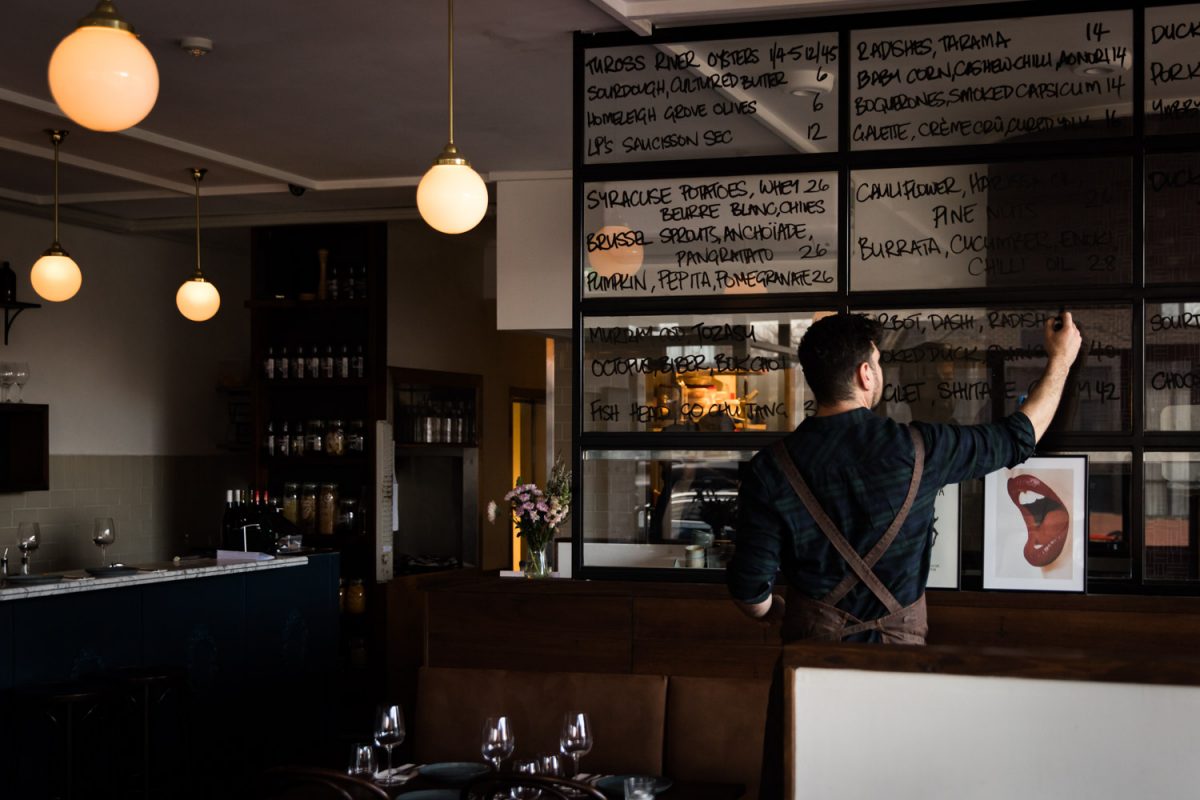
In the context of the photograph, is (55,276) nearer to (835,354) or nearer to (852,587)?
(835,354)

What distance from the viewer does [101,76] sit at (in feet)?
9.57

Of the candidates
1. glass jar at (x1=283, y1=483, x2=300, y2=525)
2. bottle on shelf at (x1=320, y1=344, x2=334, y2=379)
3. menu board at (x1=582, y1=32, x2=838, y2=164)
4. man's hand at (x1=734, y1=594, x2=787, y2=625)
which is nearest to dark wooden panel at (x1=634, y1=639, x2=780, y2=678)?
man's hand at (x1=734, y1=594, x2=787, y2=625)

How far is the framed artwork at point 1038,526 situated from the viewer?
4.09 m

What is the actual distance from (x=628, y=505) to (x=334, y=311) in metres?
4.51

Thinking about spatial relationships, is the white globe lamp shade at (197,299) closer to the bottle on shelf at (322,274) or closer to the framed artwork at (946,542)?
the bottle on shelf at (322,274)

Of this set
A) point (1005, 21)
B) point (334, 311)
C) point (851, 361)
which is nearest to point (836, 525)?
point (851, 361)

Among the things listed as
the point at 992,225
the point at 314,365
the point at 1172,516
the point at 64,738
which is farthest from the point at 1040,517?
the point at 314,365

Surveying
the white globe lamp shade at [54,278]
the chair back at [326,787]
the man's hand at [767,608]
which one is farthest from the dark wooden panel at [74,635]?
the man's hand at [767,608]

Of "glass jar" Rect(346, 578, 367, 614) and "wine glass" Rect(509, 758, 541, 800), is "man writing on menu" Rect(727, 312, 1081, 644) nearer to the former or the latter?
"wine glass" Rect(509, 758, 541, 800)

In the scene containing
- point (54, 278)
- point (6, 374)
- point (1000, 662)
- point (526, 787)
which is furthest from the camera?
point (6, 374)

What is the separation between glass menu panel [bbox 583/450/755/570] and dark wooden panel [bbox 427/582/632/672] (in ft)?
0.72

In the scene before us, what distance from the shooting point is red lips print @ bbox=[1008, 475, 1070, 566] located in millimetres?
4102

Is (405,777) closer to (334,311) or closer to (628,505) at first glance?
(628,505)

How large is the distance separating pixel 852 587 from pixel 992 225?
1.81 meters
